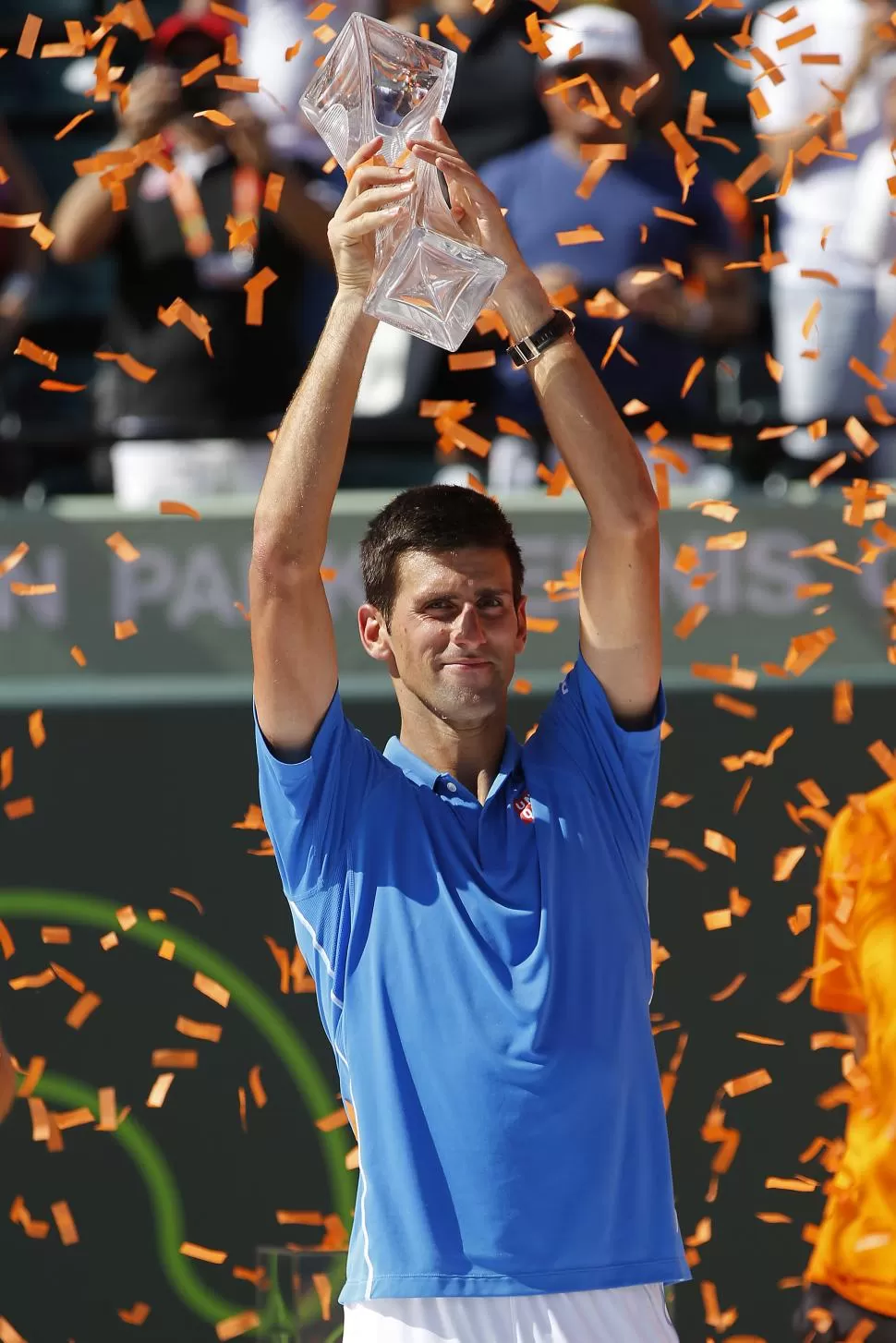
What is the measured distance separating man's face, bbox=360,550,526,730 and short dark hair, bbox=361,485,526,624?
0.05ft

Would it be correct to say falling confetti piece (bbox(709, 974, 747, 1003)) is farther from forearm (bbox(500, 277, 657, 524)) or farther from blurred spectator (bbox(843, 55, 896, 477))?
forearm (bbox(500, 277, 657, 524))

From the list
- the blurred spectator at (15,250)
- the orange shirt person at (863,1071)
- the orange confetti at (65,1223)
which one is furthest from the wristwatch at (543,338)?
the blurred spectator at (15,250)

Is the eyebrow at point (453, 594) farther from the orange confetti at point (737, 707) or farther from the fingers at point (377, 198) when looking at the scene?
the orange confetti at point (737, 707)

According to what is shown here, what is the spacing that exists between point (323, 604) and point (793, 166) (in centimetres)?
315

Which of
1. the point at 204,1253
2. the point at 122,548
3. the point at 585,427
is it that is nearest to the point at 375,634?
the point at 585,427

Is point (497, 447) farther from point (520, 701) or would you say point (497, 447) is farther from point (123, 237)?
point (123, 237)

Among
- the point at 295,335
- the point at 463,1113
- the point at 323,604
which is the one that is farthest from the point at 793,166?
the point at 463,1113

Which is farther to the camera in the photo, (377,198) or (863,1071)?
(863,1071)

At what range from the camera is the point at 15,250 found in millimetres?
5254

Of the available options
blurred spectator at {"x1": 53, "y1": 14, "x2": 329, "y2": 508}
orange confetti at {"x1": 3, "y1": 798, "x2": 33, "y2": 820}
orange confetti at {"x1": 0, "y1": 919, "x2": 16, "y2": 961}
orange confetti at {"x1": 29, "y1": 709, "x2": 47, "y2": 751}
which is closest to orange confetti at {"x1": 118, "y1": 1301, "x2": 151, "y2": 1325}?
orange confetti at {"x1": 0, "y1": 919, "x2": 16, "y2": 961}

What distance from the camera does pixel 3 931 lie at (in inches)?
173

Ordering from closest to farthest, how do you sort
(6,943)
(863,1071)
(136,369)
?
1. (863,1071)
2. (6,943)
3. (136,369)

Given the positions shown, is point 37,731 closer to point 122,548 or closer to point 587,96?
point 122,548

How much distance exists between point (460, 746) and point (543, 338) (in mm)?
542
